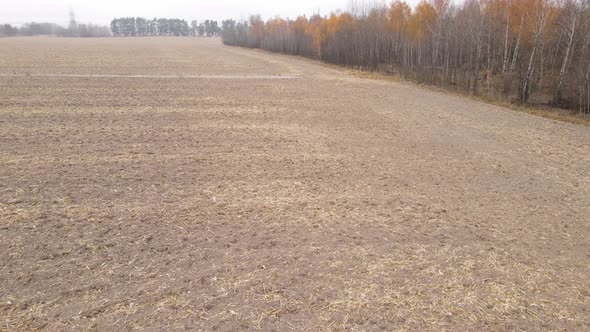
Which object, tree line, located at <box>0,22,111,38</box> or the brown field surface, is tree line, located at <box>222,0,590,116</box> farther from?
tree line, located at <box>0,22,111,38</box>

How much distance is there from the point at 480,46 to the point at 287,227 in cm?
2444

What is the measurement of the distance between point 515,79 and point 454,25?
8891mm

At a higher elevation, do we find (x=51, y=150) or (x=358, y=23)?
(x=358, y=23)

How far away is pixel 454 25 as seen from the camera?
3064cm

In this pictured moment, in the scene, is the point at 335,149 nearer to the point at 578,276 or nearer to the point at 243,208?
the point at 243,208

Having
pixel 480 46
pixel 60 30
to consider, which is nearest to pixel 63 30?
pixel 60 30

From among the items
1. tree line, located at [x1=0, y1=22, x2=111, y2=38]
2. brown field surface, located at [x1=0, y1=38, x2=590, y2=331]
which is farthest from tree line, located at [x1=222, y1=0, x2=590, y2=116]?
tree line, located at [x1=0, y1=22, x2=111, y2=38]

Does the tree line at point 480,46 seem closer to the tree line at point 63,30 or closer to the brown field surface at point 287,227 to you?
the brown field surface at point 287,227

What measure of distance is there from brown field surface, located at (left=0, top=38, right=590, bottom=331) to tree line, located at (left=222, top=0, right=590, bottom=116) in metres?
12.9

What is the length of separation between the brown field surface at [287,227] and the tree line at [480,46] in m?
12.9

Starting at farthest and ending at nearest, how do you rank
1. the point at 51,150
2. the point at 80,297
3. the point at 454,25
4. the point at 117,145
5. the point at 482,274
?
1. the point at 454,25
2. the point at 117,145
3. the point at 51,150
4. the point at 482,274
5. the point at 80,297

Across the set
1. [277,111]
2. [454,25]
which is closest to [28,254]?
[277,111]

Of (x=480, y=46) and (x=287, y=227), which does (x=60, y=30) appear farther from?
(x=287, y=227)

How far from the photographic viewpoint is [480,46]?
24.4 m
